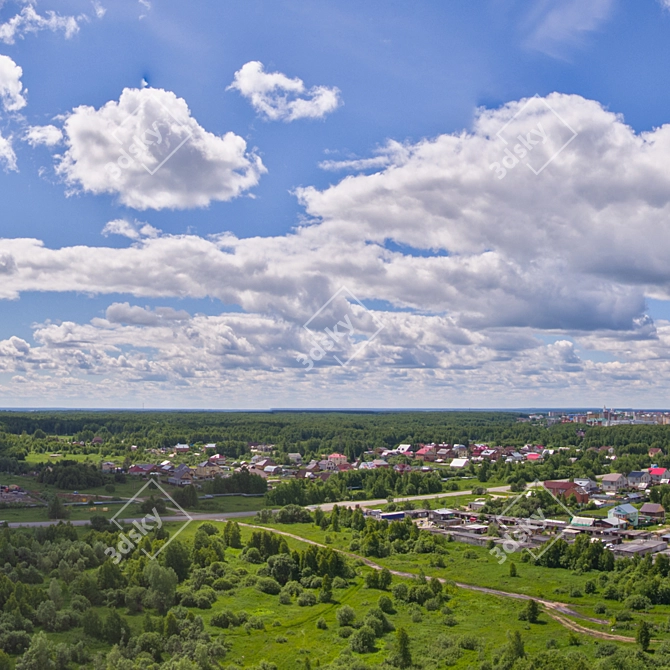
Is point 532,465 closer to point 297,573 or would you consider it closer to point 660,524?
point 660,524

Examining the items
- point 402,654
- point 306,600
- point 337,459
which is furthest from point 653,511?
point 337,459

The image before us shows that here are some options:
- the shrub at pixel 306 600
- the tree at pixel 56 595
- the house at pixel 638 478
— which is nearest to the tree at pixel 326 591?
the shrub at pixel 306 600

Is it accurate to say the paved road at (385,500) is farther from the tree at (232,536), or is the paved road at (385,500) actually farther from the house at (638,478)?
the tree at (232,536)

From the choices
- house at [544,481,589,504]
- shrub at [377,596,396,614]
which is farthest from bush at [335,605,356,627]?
house at [544,481,589,504]

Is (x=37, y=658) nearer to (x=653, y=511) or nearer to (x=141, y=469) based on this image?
(x=653, y=511)

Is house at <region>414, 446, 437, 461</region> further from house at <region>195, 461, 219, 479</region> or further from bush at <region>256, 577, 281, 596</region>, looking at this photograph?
bush at <region>256, 577, 281, 596</region>

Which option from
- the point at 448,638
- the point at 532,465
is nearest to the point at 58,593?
the point at 448,638
